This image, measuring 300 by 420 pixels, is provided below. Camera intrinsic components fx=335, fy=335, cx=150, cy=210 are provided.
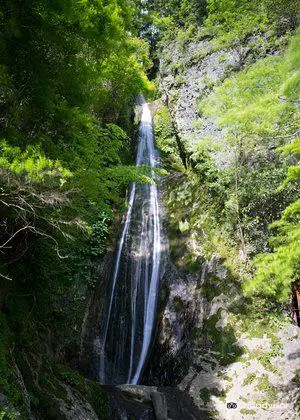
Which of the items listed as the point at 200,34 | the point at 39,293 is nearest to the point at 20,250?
the point at 39,293

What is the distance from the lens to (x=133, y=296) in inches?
484

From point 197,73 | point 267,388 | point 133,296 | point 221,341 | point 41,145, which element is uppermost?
point 197,73

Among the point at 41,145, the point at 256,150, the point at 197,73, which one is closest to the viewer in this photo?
the point at 41,145

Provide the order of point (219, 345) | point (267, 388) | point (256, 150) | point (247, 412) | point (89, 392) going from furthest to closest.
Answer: point (256, 150)
point (219, 345)
point (267, 388)
point (247, 412)
point (89, 392)

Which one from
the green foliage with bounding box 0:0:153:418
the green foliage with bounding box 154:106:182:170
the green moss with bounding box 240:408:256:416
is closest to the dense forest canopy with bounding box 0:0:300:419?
the green foliage with bounding box 0:0:153:418

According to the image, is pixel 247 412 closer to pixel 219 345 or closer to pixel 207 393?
pixel 207 393

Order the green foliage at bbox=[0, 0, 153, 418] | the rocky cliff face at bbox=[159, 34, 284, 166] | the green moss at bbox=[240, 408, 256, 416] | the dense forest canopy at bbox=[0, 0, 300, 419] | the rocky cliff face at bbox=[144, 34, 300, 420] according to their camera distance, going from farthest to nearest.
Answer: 1. the rocky cliff face at bbox=[159, 34, 284, 166]
2. the rocky cliff face at bbox=[144, 34, 300, 420]
3. the green moss at bbox=[240, 408, 256, 416]
4. the dense forest canopy at bbox=[0, 0, 300, 419]
5. the green foliage at bbox=[0, 0, 153, 418]

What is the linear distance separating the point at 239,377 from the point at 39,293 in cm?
583

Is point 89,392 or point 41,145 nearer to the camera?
point 41,145

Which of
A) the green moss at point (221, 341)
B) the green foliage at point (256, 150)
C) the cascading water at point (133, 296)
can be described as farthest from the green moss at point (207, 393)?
the green foliage at point (256, 150)

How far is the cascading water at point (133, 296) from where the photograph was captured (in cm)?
1087

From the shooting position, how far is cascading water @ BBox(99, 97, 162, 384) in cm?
1087

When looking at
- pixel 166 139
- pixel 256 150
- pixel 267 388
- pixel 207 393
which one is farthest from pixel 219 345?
pixel 166 139

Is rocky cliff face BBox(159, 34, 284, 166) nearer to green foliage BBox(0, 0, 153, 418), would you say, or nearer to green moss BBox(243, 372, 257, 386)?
green moss BBox(243, 372, 257, 386)
